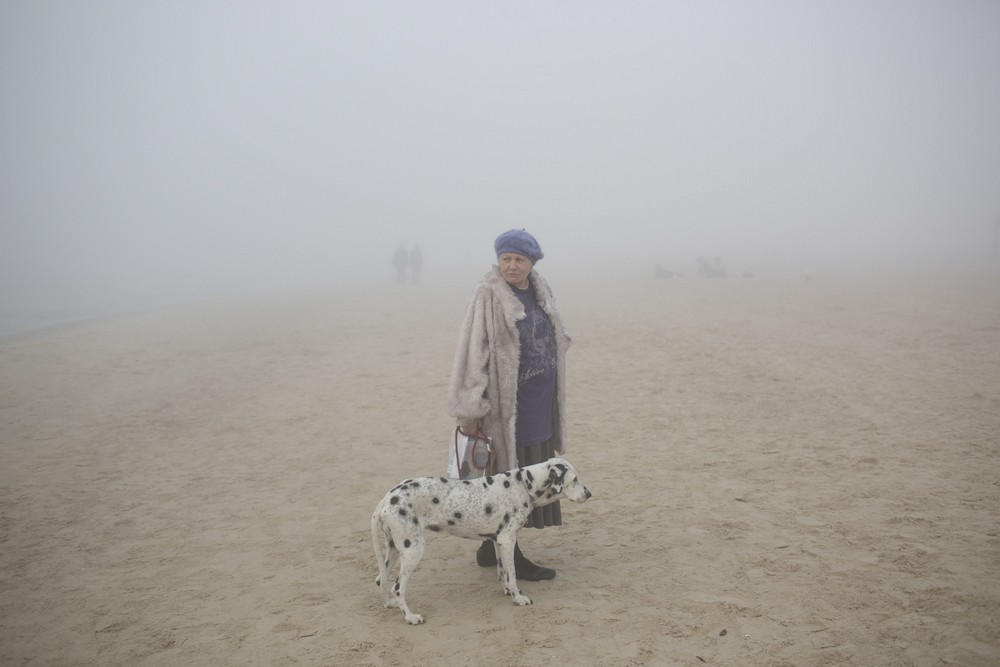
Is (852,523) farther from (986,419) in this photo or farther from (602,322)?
(602,322)

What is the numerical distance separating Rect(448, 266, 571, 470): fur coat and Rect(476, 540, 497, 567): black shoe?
2.73ft

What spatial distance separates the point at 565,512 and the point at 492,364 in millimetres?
2347

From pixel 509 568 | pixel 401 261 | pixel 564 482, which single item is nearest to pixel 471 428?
pixel 564 482

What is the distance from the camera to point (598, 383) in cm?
1150

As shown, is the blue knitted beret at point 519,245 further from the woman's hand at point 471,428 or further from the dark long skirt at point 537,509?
the dark long skirt at point 537,509

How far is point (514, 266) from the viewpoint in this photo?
4.60m

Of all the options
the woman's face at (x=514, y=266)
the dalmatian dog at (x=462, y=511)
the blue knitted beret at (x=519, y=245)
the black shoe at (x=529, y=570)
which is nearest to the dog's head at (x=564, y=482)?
the dalmatian dog at (x=462, y=511)

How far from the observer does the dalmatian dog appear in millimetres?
4176

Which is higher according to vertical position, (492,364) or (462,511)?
(492,364)

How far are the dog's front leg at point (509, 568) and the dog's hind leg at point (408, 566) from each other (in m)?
0.53

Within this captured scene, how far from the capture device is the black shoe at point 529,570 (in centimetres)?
482

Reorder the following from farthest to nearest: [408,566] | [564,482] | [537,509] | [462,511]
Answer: [537,509] < [564,482] < [462,511] < [408,566]

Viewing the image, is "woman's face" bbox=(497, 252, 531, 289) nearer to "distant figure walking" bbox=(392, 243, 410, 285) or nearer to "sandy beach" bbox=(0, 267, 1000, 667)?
"sandy beach" bbox=(0, 267, 1000, 667)

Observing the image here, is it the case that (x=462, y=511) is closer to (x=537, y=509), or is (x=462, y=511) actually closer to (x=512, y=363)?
(x=537, y=509)
